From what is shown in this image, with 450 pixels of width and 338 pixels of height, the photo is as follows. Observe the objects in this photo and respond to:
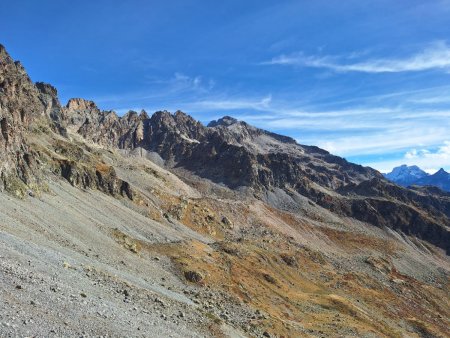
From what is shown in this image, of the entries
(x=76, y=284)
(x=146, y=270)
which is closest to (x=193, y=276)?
(x=146, y=270)

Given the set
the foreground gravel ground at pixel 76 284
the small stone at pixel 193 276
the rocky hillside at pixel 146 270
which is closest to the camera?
the foreground gravel ground at pixel 76 284

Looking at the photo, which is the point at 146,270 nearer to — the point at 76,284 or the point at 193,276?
the point at 193,276

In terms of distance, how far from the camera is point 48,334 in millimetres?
25531

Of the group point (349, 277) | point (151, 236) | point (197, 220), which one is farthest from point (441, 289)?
point (151, 236)

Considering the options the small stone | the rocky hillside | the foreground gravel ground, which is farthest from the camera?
the small stone

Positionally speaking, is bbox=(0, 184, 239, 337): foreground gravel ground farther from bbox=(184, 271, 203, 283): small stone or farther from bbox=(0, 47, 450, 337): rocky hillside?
bbox=(184, 271, 203, 283): small stone

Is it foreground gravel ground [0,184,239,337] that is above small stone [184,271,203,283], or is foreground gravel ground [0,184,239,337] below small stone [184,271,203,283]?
above

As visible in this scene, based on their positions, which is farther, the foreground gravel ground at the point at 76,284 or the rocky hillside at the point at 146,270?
the rocky hillside at the point at 146,270

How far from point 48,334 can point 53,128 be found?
15250cm

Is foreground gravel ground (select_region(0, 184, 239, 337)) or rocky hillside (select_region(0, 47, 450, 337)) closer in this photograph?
foreground gravel ground (select_region(0, 184, 239, 337))

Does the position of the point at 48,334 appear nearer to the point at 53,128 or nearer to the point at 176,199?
the point at 176,199

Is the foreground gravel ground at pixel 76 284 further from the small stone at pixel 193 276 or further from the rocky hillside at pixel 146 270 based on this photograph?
the small stone at pixel 193 276

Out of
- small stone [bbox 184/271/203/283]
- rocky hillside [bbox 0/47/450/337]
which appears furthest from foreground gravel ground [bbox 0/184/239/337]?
small stone [bbox 184/271/203/283]

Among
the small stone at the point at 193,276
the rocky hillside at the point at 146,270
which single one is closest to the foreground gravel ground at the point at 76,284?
the rocky hillside at the point at 146,270
